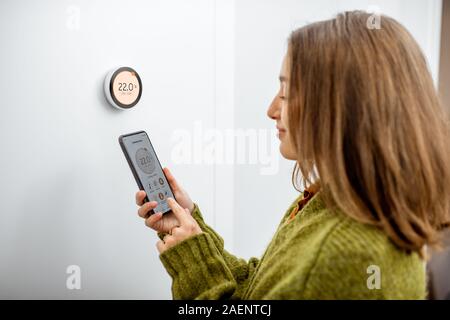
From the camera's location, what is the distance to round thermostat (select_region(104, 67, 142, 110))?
69cm

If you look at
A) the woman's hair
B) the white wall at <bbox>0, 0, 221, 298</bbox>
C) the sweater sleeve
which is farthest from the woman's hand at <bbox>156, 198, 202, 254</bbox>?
the woman's hair

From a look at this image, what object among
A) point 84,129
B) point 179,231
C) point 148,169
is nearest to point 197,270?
point 179,231

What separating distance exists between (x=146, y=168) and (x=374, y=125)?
36 cm

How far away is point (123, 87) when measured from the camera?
71cm

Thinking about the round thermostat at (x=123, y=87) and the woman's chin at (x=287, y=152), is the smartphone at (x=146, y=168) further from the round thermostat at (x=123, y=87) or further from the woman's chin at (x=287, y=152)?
the woman's chin at (x=287, y=152)

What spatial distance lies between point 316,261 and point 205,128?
1.43ft

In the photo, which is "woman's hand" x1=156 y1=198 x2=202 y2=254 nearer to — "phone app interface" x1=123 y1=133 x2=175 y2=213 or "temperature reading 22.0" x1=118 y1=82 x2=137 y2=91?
"phone app interface" x1=123 y1=133 x2=175 y2=213

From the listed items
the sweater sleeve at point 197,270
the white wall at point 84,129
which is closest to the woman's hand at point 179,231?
the sweater sleeve at point 197,270

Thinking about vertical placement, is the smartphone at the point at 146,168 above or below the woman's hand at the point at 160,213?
above

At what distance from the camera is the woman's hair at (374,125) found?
0.53 metres

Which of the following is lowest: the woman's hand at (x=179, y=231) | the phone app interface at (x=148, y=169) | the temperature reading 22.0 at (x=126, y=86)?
the woman's hand at (x=179, y=231)

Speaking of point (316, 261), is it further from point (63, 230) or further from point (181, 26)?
point (181, 26)

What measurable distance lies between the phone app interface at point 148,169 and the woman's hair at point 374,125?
0.27 metres
